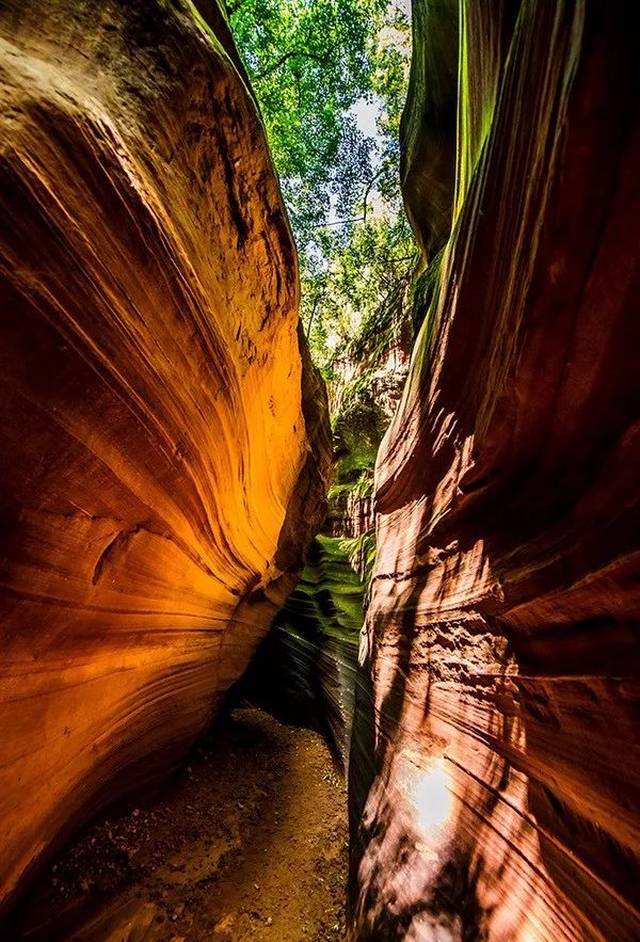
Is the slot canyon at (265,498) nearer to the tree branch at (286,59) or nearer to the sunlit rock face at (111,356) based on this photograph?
the sunlit rock face at (111,356)

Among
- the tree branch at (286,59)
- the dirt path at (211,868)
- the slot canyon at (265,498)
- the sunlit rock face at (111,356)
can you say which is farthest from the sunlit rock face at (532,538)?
the tree branch at (286,59)

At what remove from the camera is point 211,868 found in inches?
136

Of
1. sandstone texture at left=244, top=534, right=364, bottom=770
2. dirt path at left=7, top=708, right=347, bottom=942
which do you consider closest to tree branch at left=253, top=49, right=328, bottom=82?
sandstone texture at left=244, top=534, right=364, bottom=770

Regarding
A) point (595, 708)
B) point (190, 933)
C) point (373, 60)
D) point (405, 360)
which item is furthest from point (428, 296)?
point (373, 60)

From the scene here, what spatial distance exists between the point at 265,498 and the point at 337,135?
9.90 metres

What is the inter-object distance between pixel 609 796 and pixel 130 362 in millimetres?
2474

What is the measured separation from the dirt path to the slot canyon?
26mm

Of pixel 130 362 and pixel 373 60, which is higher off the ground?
pixel 373 60

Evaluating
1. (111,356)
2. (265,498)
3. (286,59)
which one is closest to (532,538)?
(111,356)

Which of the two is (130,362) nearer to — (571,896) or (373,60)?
(571,896)

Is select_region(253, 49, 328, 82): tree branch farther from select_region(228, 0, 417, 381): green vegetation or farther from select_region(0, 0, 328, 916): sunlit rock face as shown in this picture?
select_region(0, 0, 328, 916): sunlit rock face

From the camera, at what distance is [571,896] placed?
4.69 feet

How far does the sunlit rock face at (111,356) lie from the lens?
1.45 meters

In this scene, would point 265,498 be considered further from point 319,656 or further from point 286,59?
point 286,59
